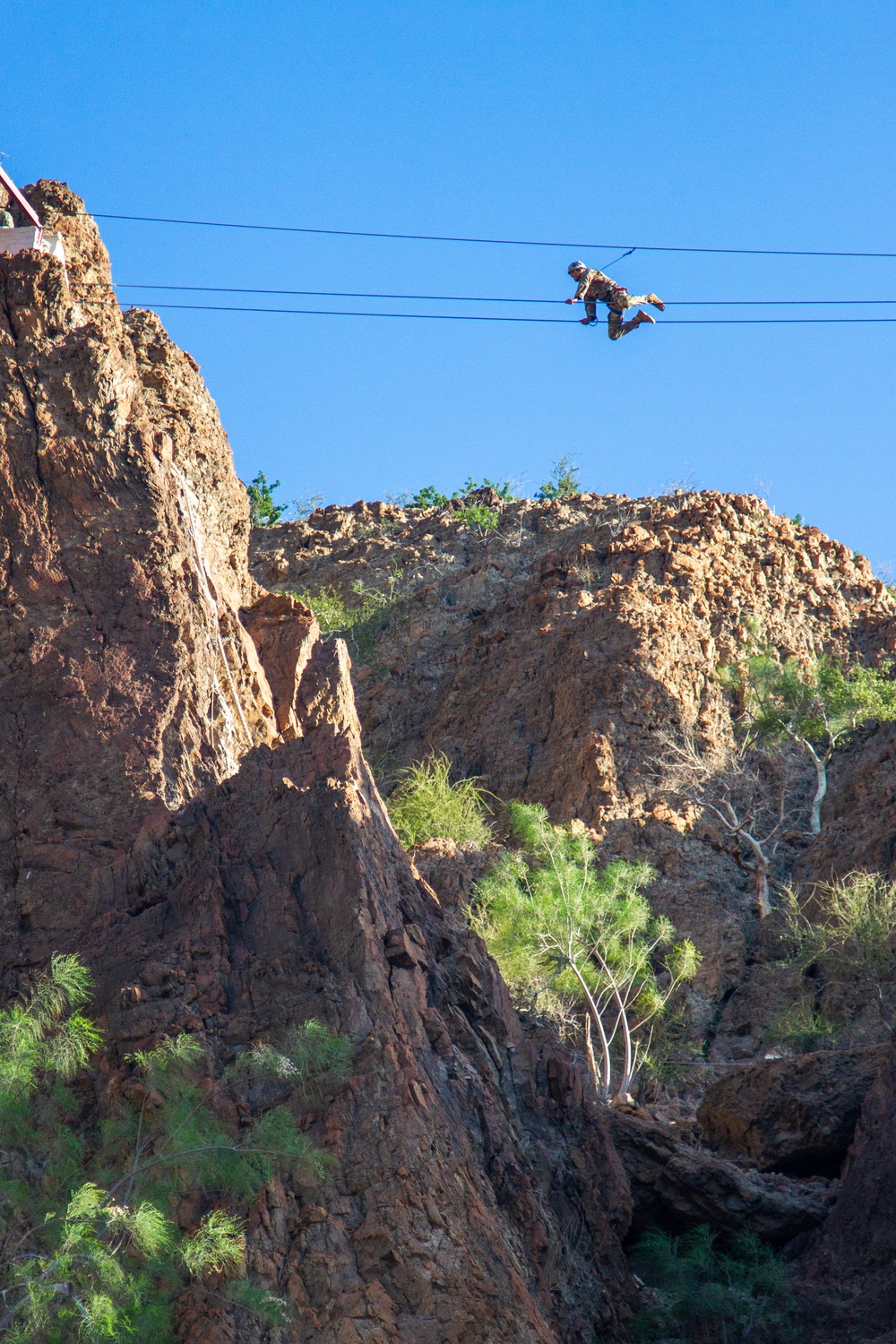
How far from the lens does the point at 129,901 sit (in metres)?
11.1

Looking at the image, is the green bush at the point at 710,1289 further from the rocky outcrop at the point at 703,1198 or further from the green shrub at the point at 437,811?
the green shrub at the point at 437,811

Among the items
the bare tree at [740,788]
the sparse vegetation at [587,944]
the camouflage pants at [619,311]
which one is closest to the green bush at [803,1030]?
the sparse vegetation at [587,944]

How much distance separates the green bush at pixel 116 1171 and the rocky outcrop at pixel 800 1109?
722cm

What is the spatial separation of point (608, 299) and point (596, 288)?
0.22 metres

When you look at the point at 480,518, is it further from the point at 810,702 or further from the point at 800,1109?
the point at 800,1109

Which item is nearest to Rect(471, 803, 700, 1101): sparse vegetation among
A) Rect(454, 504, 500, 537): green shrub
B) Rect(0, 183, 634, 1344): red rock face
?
Rect(0, 183, 634, 1344): red rock face

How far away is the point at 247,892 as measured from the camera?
1118 cm

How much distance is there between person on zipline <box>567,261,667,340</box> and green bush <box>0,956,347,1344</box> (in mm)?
9865

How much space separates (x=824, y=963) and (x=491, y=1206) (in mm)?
10495

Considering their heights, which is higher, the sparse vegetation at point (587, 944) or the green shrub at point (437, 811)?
the green shrub at point (437, 811)

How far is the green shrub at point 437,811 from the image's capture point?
22.0 metres

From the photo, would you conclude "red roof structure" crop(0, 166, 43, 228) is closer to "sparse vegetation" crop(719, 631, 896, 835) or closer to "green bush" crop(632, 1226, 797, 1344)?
"green bush" crop(632, 1226, 797, 1344)

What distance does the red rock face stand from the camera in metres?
9.46

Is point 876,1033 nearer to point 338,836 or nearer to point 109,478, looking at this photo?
point 338,836
